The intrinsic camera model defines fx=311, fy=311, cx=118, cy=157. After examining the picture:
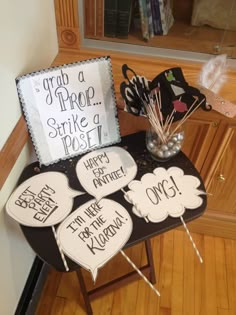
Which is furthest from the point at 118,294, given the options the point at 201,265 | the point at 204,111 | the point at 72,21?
the point at 72,21

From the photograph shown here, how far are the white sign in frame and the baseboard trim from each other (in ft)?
1.66

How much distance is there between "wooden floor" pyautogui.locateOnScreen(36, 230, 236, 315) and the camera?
1216 mm

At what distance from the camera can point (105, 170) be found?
90 centimetres

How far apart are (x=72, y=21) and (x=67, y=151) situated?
432 mm

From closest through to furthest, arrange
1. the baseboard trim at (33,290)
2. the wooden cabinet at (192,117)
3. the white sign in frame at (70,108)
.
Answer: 1. the white sign in frame at (70,108)
2. the wooden cabinet at (192,117)
3. the baseboard trim at (33,290)

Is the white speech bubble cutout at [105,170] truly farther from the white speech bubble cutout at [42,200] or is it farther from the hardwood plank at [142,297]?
the hardwood plank at [142,297]

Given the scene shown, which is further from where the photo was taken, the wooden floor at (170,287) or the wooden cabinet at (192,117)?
the wooden floor at (170,287)

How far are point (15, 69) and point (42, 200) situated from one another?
0.35m

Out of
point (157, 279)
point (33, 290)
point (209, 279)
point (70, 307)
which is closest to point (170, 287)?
point (157, 279)

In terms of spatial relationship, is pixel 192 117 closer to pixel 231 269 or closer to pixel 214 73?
pixel 214 73

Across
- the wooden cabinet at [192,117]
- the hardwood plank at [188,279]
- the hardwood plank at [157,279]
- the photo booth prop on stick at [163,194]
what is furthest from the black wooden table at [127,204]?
the hardwood plank at [188,279]

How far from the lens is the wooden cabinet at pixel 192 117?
997mm

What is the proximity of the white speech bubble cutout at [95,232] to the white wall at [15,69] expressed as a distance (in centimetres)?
20

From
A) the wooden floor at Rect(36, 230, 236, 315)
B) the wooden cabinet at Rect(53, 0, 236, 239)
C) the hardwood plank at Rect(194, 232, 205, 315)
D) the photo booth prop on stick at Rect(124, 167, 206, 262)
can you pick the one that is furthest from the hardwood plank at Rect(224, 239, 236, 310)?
the photo booth prop on stick at Rect(124, 167, 206, 262)
